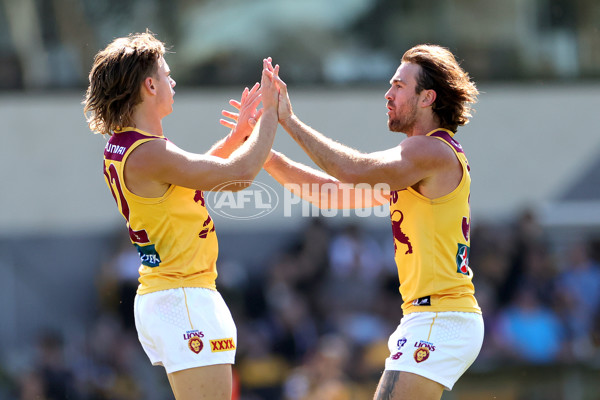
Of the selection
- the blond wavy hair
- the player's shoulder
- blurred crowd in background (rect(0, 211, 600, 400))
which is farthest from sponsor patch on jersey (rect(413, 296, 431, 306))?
blurred crowd in background (rect(0, 211, 600, 400))

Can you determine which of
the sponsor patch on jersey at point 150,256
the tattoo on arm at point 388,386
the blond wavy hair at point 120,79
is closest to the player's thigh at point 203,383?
the sponsor patch on jersey at point 150,256

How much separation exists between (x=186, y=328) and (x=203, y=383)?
297 millimetres

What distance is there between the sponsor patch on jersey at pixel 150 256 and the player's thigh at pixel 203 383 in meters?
0.59

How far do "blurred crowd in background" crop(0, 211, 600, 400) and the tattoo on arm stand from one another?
4.43 m

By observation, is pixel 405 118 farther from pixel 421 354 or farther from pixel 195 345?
pixel 195 345

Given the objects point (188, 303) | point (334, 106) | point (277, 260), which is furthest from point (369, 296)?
point (188, 303)

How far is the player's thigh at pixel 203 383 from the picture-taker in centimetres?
449

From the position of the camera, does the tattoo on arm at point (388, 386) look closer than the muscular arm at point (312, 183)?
Yes

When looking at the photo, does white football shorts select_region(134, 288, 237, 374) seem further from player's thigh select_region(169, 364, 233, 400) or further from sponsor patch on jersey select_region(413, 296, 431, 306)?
sponsor patch on jersey select_region(413, 296, 431, 306)

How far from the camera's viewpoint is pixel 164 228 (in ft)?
Result: 15.2

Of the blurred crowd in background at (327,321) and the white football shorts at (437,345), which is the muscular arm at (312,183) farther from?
the blurred crowd in background at (327,321)

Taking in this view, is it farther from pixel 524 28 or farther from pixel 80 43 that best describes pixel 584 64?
pixel 80 43

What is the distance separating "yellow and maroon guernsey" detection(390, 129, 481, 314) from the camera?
4848 mm

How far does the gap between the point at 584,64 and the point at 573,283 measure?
12.0ft
